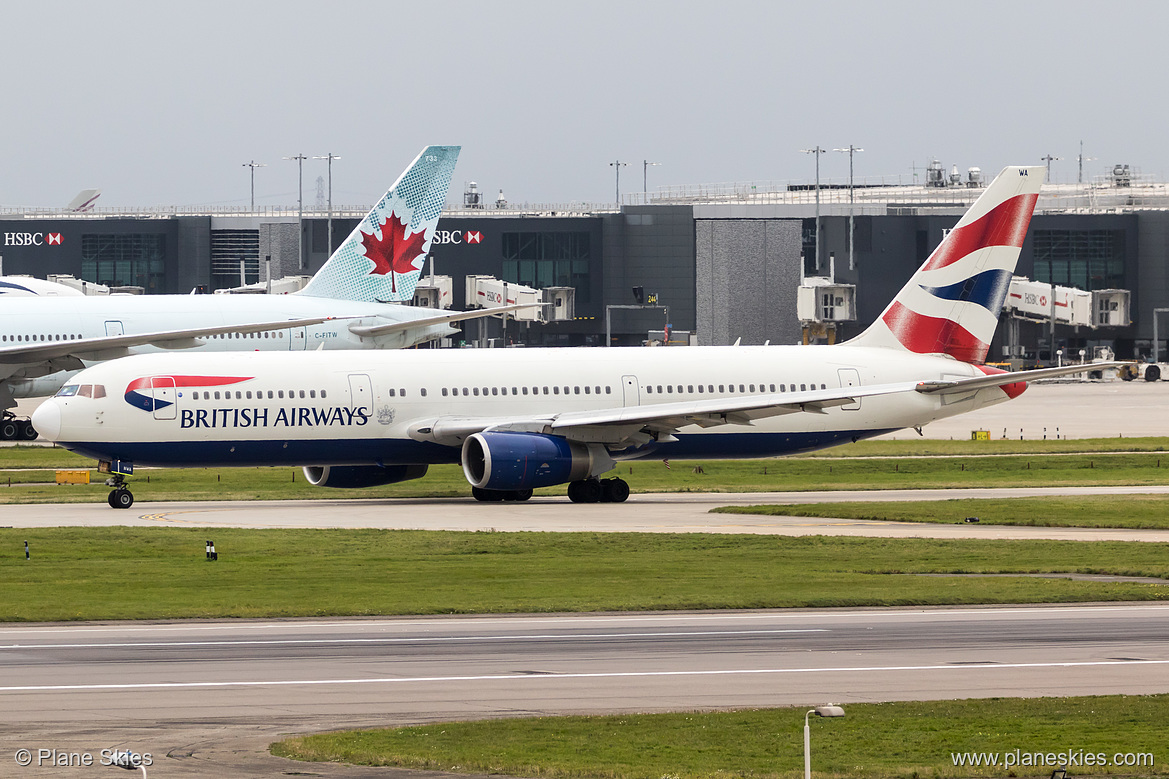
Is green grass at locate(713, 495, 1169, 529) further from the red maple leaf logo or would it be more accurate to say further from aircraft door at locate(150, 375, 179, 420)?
the red maple leaf logo

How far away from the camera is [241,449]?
46688 mm

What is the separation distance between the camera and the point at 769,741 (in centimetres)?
1803

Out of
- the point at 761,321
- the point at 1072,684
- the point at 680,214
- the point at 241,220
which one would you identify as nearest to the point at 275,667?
the point at 1072,684

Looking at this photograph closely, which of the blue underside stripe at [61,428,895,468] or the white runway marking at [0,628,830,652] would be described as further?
the blue underside stripe at [61,428,895,468]

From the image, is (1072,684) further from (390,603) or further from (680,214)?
(680,214)

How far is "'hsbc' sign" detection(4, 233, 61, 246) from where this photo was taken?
162250 millimetres

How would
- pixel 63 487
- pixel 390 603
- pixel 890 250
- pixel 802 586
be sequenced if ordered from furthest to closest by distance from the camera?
pixel 890 250 < pixel 63 487 < pixel 802 586 < pixel 390 603

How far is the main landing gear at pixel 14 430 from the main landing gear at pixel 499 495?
27.3m

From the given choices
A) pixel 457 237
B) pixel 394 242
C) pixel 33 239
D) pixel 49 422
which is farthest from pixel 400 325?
pixel 33 239

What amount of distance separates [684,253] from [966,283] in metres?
104

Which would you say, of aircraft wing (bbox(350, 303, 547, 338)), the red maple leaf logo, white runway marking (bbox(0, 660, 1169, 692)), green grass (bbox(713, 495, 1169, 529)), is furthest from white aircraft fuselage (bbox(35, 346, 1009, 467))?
the red maple leaf logo

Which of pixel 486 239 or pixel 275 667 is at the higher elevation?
pixel 486 239

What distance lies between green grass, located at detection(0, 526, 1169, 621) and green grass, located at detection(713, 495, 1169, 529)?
17.6ft

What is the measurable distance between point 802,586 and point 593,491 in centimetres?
1810
